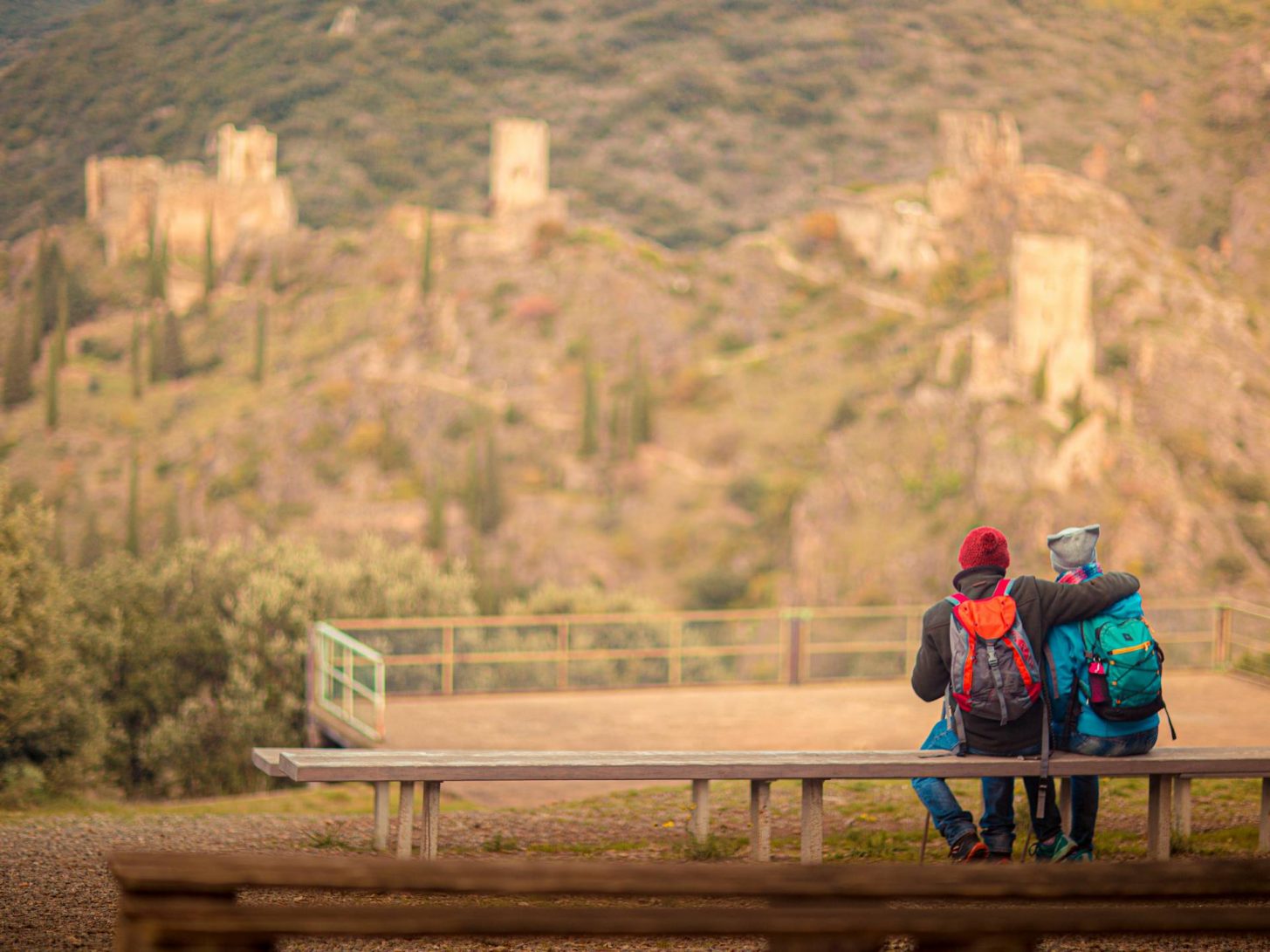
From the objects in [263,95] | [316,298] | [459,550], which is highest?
[263,95]

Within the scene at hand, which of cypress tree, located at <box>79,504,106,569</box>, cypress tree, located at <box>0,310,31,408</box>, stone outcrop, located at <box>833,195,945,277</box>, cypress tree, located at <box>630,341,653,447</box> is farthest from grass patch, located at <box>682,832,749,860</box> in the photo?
stone outcrop, located at <box>833,195,945,277</box>

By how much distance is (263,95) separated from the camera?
11156 cm

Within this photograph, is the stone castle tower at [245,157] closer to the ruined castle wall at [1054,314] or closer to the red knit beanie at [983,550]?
the ruined castle wall at [1054,314]

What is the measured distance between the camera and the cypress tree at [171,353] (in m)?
83.9

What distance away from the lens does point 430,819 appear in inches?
234

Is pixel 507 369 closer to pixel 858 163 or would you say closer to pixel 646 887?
pixel 858 163

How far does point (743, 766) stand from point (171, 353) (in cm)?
8389

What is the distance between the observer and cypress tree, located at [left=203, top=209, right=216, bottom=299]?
298 ft

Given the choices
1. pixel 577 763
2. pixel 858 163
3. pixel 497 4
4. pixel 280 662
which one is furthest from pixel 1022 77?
pixel 577 763

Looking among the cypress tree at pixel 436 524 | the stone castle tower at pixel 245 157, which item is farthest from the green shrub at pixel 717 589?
the stone castle tower at pixel 245 157

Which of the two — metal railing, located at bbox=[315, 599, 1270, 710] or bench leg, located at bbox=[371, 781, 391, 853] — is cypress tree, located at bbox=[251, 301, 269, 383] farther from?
bench leg, located at bbox=[371, 781, 391, 853]

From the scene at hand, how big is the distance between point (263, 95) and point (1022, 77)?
65.4 m

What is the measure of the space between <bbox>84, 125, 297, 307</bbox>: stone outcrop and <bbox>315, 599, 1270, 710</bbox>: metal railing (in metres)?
51.4

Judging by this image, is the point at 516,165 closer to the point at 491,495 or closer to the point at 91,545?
the point at 491,495
